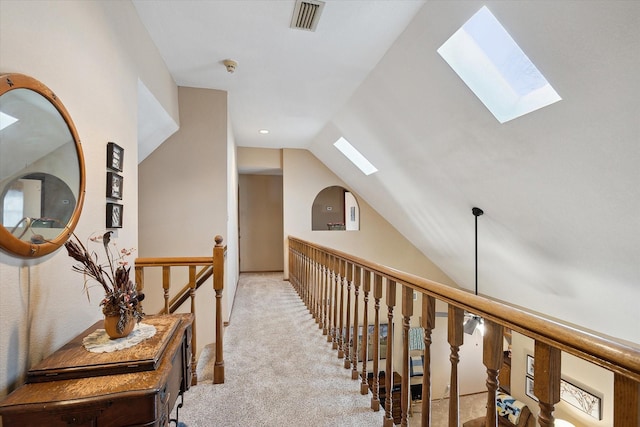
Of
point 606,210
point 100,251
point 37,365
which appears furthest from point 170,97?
point 606,210

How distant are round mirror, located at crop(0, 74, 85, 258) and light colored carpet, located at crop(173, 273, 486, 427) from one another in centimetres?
128

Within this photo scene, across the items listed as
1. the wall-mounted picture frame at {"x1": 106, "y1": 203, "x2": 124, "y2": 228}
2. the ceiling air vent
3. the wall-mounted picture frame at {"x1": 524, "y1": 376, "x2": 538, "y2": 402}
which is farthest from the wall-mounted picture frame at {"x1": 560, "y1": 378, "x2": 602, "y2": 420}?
the wall-mounted picture frame at {"x1": 106, "y1": 203, "x2": 124, "y2": 228}

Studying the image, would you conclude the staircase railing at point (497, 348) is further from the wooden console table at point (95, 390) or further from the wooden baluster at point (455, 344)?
the wooden console table at point (95, 390)

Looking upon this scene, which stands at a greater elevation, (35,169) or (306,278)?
(35,169)

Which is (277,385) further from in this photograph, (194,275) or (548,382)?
(548,382)

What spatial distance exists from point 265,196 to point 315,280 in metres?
4.14

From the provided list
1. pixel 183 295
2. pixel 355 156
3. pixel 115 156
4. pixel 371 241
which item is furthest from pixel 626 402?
pixel 371 241

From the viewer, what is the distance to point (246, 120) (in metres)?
4.62

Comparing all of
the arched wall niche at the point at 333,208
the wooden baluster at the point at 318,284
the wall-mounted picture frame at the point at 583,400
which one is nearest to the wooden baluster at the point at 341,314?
the wooden baluster at the point at 318,284

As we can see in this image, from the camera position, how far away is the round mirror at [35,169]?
940mm

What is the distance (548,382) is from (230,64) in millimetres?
3150

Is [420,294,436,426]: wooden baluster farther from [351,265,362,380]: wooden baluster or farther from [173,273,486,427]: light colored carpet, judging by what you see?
[351,265,362,380]: wooden baluster

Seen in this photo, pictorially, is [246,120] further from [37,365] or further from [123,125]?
[37,365]

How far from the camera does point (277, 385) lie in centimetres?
207
